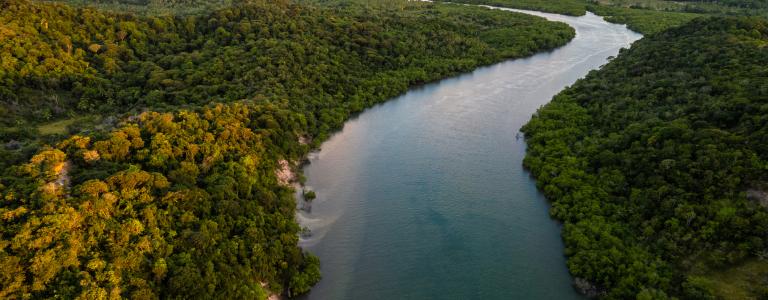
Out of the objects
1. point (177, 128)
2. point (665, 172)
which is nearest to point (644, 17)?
point (665, 172)

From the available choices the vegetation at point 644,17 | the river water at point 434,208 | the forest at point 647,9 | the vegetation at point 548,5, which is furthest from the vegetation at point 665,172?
the vegetation at point 548,5

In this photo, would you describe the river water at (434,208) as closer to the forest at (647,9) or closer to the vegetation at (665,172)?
the vegetation at (665,172)

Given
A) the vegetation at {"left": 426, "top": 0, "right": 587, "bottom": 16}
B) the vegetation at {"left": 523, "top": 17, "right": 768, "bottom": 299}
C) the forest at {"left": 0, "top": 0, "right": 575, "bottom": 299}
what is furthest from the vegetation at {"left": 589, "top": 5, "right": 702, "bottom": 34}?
the vegetation at {"left": 523, "top": 17, "right": 768, "bottom": 299}

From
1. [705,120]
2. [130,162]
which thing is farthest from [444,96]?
[130,162]

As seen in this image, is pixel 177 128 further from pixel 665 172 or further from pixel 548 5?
pixel 548 5

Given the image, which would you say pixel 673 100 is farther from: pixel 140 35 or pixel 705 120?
pixel 140 35

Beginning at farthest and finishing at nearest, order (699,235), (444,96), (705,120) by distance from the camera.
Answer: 1. (444,96)
2. (705,120)
3. (699,235)
